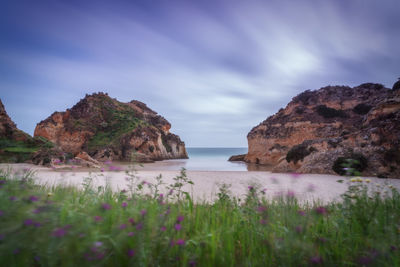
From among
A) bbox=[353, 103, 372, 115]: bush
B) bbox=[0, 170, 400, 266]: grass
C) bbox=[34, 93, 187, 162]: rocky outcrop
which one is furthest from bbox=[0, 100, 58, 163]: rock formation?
bbox=[353, 103, 372, 115]: bush

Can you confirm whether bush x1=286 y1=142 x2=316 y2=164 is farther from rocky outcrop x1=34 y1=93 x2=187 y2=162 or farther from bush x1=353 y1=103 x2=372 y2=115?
rocky outcrop x1=34 y1=93 x2=187 y2=162

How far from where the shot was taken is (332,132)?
67.3ft

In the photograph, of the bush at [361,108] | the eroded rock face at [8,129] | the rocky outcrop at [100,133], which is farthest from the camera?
the rocky outcrop at [100,133]

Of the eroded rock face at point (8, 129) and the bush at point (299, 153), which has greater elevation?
the eroded rock face at point (8, 129)

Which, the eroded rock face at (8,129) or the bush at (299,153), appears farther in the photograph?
the eroded rock face at (8,129)

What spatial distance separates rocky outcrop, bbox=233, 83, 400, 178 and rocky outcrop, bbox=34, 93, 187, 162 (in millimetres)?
14290

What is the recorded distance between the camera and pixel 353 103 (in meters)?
23.8

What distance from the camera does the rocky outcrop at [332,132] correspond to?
1045 cm

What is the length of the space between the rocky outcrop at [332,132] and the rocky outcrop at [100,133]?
14.3 m

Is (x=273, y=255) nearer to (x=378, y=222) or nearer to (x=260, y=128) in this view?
(x=378, y=222)

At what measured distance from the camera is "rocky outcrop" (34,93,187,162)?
85.8 feet

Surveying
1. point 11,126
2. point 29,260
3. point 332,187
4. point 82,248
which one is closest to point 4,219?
point 29,260

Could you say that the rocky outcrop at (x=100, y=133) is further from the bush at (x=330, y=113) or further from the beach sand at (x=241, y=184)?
the bush at (x=330, y=113)

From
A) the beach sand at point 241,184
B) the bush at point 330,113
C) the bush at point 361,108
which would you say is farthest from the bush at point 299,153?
the bush at point 361,108
